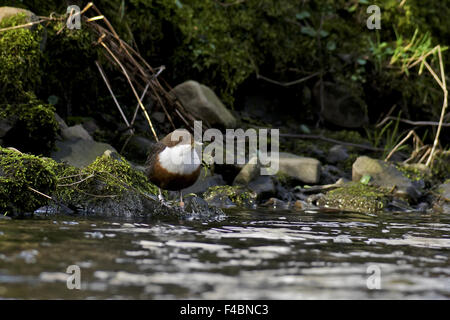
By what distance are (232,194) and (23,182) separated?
286 centimetres

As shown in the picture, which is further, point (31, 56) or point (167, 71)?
point (167, 71)

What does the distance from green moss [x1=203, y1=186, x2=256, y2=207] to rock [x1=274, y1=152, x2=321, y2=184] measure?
3.35ft

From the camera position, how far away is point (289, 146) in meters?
10.0

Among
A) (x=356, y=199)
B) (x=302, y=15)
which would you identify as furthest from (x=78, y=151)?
(x=302, y=15)

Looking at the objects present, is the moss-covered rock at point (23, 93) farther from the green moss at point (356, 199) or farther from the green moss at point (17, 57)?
the green moss at point (356, 199)

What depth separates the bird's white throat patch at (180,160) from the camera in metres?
5.34

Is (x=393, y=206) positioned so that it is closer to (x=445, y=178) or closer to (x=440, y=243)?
(x=445, y=178)

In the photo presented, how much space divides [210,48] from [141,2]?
4.49 feet

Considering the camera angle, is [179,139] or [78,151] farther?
[78,151]

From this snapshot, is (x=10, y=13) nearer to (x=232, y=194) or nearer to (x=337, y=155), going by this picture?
(x=232, y=194)

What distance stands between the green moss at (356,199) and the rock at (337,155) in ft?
6.68

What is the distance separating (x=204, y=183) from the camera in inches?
301

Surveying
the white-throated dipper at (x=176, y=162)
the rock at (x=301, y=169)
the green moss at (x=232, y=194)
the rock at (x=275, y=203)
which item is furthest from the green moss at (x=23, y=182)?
the rock at (x=301, y=169)
